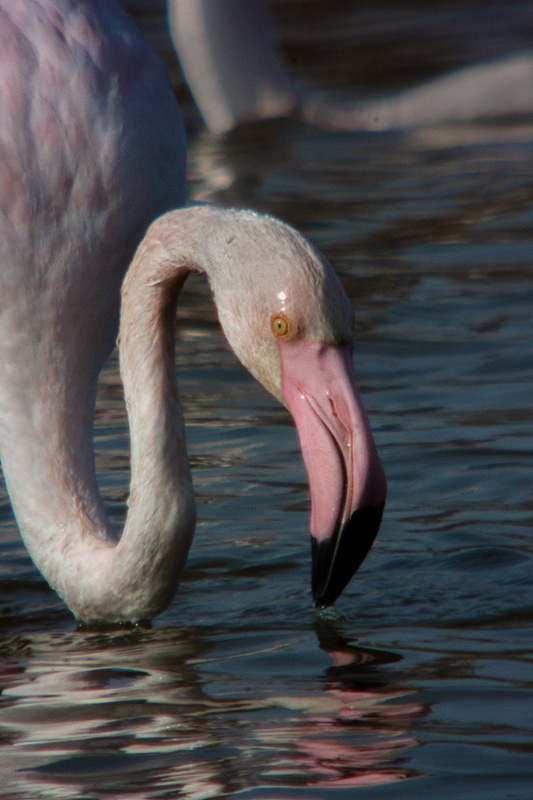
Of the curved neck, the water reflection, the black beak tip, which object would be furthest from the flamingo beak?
the curved neck

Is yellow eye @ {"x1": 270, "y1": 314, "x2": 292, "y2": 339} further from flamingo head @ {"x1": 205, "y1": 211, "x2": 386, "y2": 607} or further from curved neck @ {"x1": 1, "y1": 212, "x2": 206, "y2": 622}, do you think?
curved neck @ {"x1": 1, "y1": 212, "x2": 206, "y2": 622}

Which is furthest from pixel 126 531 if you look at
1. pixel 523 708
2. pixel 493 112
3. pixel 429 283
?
pixel 493 112

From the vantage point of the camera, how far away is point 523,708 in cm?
341

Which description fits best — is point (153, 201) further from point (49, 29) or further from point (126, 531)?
point (126, 531)

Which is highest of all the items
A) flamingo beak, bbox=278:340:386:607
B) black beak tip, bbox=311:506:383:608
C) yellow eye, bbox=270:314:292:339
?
yellow eye, bbox=270:314:292:339

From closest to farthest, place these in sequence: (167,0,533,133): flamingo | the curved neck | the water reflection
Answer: the water reflection
the curved neck
(167,0,533,133): flamingo

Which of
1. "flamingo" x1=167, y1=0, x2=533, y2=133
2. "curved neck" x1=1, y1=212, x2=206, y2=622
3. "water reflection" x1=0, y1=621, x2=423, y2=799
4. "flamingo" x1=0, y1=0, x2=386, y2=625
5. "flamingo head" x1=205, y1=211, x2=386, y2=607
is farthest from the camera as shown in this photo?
"flamingo" x1=167, y1=0, x2=533, y2=133

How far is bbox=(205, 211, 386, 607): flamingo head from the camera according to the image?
3520 mm

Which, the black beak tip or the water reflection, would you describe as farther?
the black beak tip

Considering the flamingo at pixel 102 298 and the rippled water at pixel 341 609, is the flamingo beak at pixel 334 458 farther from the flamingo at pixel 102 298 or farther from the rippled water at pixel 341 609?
the rippled water at pixel 341 609

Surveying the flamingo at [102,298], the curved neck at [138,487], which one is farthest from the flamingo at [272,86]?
the curved neck at [138,487]

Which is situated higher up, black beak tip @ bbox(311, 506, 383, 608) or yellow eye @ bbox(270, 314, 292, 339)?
yellow eye @ bbox(270, 314, 292, 339)

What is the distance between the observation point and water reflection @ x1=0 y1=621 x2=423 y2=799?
3.16m

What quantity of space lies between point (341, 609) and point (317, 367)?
0.82 metres
